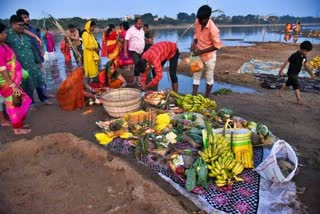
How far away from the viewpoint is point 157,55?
4.98m

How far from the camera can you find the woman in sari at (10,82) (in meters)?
3.98

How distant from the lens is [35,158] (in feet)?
13.1

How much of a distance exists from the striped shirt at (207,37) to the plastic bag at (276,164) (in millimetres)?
2505

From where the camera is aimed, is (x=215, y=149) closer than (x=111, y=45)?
Yes

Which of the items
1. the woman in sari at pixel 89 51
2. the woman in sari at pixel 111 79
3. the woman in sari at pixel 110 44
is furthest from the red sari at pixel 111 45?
the woman in sari at pixel 111 79

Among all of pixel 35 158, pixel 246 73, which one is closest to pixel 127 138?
pixel 35 158

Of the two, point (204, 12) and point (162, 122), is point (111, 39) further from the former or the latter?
point (162, 122)

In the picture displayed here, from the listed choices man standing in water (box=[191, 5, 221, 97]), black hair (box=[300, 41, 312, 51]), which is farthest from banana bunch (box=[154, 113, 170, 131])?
black hair (box=[300, 41, 312, 51])

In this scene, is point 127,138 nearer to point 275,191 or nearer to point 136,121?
point 136,121

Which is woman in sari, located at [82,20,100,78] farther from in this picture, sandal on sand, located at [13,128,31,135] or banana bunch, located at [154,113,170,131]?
banana bunch, located at [154,113,170,131]

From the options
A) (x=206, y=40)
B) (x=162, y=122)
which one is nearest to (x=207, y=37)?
(x=206, y=40)

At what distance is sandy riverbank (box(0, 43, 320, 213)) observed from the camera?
3.02 m

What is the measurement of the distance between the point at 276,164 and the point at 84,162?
2594 mm

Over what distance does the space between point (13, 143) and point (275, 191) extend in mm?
3896
